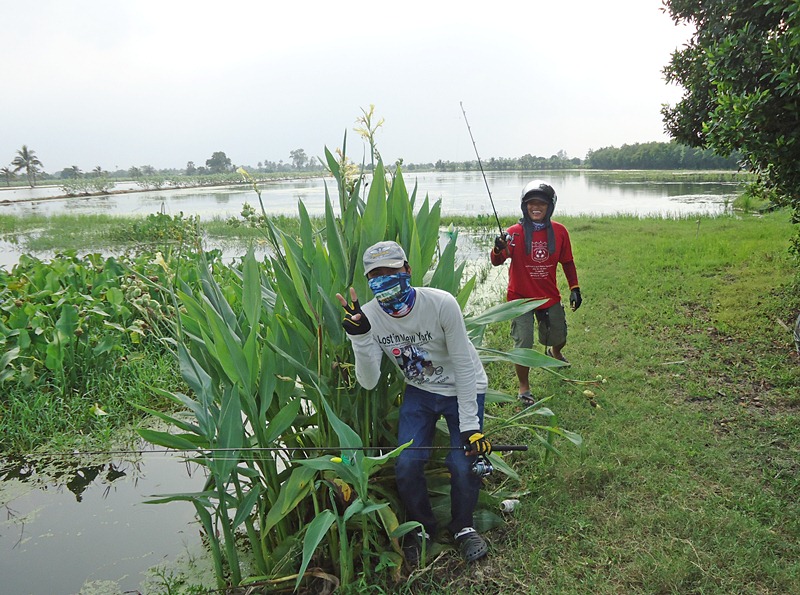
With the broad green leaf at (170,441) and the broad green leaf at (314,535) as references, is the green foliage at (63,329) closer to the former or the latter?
the broad green leaf at (170,441)

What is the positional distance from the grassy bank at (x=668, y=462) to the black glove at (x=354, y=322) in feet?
3.51

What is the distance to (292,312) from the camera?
7.78ft

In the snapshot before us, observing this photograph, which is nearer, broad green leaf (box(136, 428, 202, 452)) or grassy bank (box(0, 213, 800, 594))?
broad green leaf (box(136, 428, 202, 452))

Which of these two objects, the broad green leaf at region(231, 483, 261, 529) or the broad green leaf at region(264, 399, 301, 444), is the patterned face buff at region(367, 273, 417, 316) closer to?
the broad green leaf at region(264, 399, 301, 444)

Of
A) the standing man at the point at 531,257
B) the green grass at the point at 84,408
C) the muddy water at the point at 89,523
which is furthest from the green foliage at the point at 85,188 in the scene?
the standing man at the point at 531,257

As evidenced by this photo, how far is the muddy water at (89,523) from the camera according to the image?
262cm

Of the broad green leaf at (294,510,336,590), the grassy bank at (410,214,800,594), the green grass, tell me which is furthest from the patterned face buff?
the green grass

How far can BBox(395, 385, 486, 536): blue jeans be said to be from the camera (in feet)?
7.36

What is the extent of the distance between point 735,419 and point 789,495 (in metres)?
0.83

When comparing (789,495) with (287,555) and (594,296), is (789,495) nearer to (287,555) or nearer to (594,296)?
(287,555)

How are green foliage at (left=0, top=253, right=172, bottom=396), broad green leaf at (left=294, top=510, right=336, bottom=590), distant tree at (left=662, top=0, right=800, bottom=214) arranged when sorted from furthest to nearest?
1. green foliage at (left=0, top=253, right=172, bottom=396)
2. distant tree at (left=662, top=0, right=800, bottom=214)
3. broad green leaf at (left=294, top=510, right=336, bottom=590)

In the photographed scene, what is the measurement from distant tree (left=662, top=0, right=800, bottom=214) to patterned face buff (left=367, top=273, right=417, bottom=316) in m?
2.73

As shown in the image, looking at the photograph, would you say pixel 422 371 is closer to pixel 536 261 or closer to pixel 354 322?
pixel 354 322

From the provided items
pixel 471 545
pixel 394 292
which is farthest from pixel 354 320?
pixel 471 545
